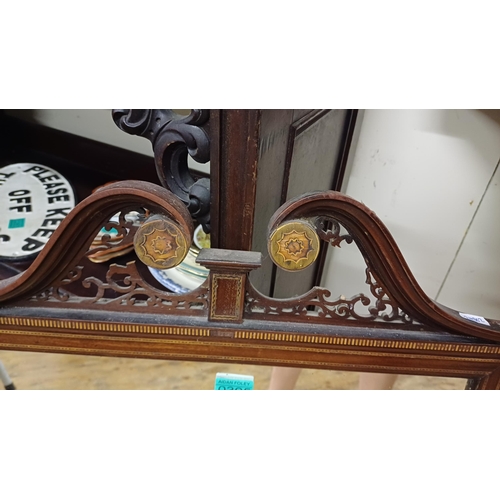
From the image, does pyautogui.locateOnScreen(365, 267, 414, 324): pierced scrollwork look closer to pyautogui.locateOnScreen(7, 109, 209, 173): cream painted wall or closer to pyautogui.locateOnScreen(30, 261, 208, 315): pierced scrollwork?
pyautogui.locateOnScreen(30, 261, 208, 315): pierced scrollwork

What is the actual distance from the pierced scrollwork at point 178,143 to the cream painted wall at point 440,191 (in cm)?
54

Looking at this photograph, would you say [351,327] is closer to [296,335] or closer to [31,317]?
[296,335]

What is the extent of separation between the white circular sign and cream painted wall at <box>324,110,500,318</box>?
695 millimetres

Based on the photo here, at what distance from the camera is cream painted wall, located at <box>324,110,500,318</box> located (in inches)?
33.7

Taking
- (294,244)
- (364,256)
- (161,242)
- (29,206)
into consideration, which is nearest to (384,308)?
(364,256)

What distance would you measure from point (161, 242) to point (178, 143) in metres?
0.13

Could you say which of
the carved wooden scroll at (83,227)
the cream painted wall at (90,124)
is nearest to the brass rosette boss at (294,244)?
the carved wooden scroll at (83,227)

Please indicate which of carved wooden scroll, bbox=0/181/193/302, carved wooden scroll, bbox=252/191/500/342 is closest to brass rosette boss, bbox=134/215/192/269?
carved wooden scroll, bbox=0/181/193/302

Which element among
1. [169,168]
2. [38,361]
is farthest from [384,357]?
[38,361]

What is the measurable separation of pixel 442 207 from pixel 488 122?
206 mm

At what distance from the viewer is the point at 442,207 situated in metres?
0.95

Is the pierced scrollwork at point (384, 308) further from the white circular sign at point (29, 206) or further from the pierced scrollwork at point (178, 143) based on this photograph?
the white circular sign at point (29, 206)

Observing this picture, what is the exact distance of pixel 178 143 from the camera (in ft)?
1.85

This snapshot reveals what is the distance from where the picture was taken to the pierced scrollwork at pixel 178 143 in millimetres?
536
